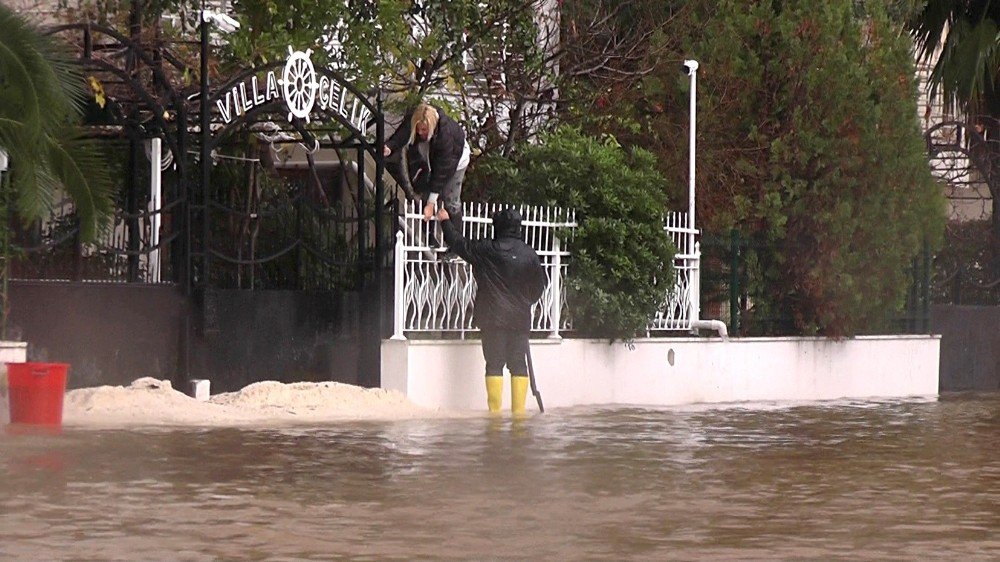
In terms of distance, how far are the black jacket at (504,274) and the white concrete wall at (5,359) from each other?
12.9ft

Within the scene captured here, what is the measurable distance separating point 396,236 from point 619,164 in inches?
117

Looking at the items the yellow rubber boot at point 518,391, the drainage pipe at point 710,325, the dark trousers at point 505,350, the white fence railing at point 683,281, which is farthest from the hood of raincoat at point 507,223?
the drainage pipe at point 710,325

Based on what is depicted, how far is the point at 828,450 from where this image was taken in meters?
14.3

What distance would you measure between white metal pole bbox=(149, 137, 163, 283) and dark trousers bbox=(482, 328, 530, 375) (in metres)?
2.96

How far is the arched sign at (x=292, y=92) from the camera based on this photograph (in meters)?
17.2

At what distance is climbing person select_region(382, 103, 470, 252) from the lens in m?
18.3

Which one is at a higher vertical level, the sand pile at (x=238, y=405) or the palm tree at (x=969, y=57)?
the palm tree at (x=969, y=57)

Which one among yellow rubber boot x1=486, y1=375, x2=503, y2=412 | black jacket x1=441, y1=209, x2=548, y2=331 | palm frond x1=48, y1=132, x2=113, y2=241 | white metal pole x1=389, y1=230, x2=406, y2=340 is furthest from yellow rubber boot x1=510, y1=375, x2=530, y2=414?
palm frond x1=48, y1=132, x2=113, y2=241

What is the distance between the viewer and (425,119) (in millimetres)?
18344

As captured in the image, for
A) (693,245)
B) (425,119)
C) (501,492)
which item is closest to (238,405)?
(425,119)

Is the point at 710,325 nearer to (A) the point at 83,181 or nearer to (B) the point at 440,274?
(B) the point at 440,274

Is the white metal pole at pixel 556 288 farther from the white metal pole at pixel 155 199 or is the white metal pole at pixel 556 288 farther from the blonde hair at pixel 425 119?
the white metal pole at pixel 155 199

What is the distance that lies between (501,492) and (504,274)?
6.40m

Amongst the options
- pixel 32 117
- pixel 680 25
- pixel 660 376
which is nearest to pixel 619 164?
pixel 660 376
